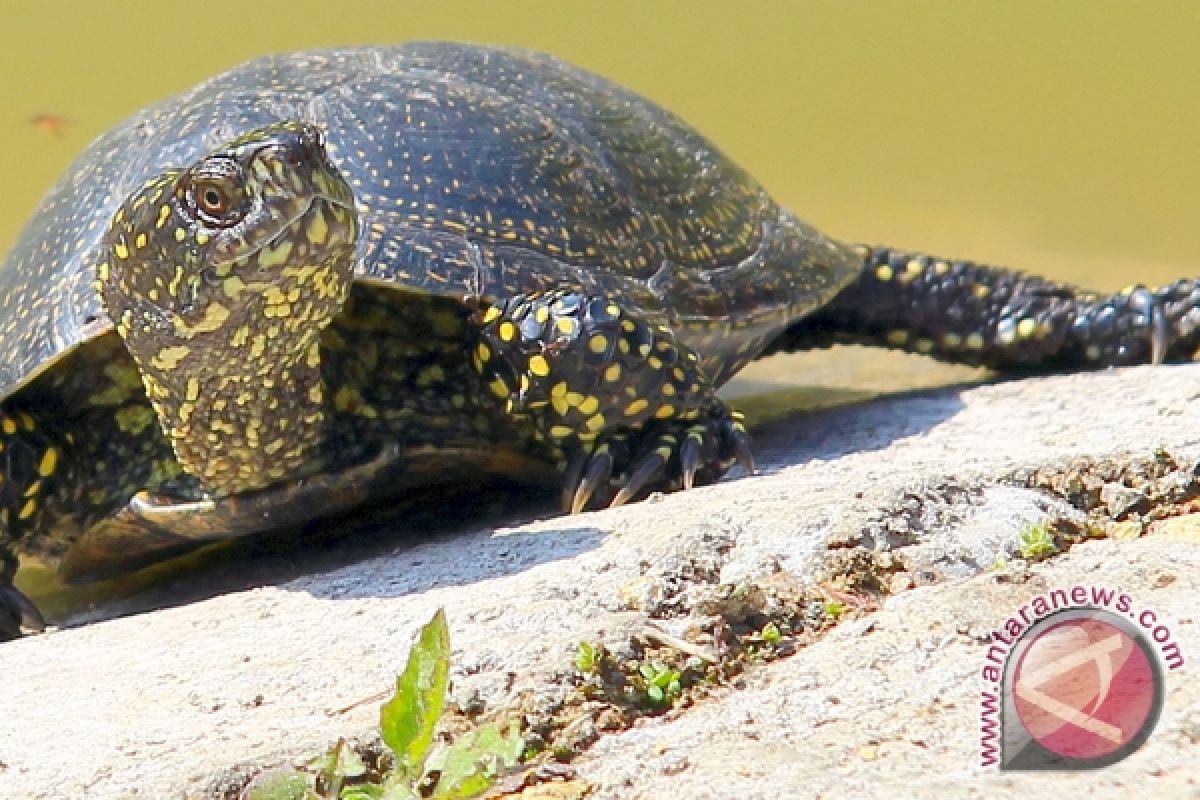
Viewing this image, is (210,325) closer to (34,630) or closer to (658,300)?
(34,630)

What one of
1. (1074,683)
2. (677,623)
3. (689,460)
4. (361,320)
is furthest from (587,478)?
(1074,683)

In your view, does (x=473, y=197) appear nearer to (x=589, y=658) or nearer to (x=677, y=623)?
(x=677, y=623)

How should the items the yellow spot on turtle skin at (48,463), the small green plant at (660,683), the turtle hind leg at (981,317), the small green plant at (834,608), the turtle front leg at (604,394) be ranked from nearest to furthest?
the small green plant at (660,683)
the small green plant at (834,608)
the turtle front leg at (604,394)
the yellow spot on turtle skin at (48,463)
the turtle hind leg at (981,317)

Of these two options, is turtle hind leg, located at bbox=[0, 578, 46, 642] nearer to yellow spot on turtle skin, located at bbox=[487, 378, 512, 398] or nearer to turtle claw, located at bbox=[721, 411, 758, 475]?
yellow spot on turtle skin, located at bbox=[487, 378, 512, 398]

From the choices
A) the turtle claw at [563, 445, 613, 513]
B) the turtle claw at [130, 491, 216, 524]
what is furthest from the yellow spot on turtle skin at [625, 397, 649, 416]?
the turtle claw at [130, 491, 216, 524]

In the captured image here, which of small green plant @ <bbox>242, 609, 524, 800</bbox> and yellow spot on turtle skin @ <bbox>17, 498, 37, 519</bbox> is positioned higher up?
yellow spot on turtle skin @ <bbox>17, 498, 37, 519</bbox>

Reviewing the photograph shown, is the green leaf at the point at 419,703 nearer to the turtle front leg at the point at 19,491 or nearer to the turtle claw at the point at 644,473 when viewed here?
the turtle claw at the point at 644,473

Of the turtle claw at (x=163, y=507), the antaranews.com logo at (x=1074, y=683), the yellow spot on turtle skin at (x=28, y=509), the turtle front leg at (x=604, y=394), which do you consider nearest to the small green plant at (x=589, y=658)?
the antaranews.com logo at (x=1074, y=683)
